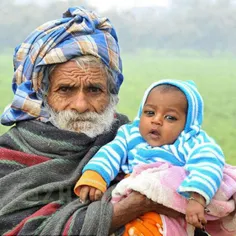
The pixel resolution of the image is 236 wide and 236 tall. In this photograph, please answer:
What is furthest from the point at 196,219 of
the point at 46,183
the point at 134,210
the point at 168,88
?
the point at 46,183

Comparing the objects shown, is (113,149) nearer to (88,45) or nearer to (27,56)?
(88,45)

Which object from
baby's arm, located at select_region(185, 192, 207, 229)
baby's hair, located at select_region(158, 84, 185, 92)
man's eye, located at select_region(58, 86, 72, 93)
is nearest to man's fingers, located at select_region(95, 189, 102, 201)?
baby's arm, located at select_region(185, 192, 207, 229)

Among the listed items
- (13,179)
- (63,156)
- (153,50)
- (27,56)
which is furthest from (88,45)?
(153,50)

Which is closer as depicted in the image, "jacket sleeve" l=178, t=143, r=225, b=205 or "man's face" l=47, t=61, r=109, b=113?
"jacket sleeve" l=178, t=143, r=225, b=205

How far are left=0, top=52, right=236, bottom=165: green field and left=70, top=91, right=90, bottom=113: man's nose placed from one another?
3.64 m

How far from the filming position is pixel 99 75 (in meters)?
2.74

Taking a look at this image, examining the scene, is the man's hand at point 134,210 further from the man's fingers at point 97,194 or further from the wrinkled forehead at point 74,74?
the wrinkled forehead at point 74,74

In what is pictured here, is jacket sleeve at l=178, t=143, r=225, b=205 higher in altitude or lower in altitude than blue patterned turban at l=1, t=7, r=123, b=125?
lower

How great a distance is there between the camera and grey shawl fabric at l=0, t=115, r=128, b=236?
224 centimetres

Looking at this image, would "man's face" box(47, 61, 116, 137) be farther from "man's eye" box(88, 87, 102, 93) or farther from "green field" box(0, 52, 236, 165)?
"green field" box(0, 52, 236, 165)

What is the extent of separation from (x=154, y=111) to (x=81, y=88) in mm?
500

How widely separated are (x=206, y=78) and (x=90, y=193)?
15.5 feet

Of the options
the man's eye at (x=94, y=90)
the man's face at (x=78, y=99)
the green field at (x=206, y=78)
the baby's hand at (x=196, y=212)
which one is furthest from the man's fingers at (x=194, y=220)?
the green field at (x=206, y=78)

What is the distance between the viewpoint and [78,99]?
2.67m
